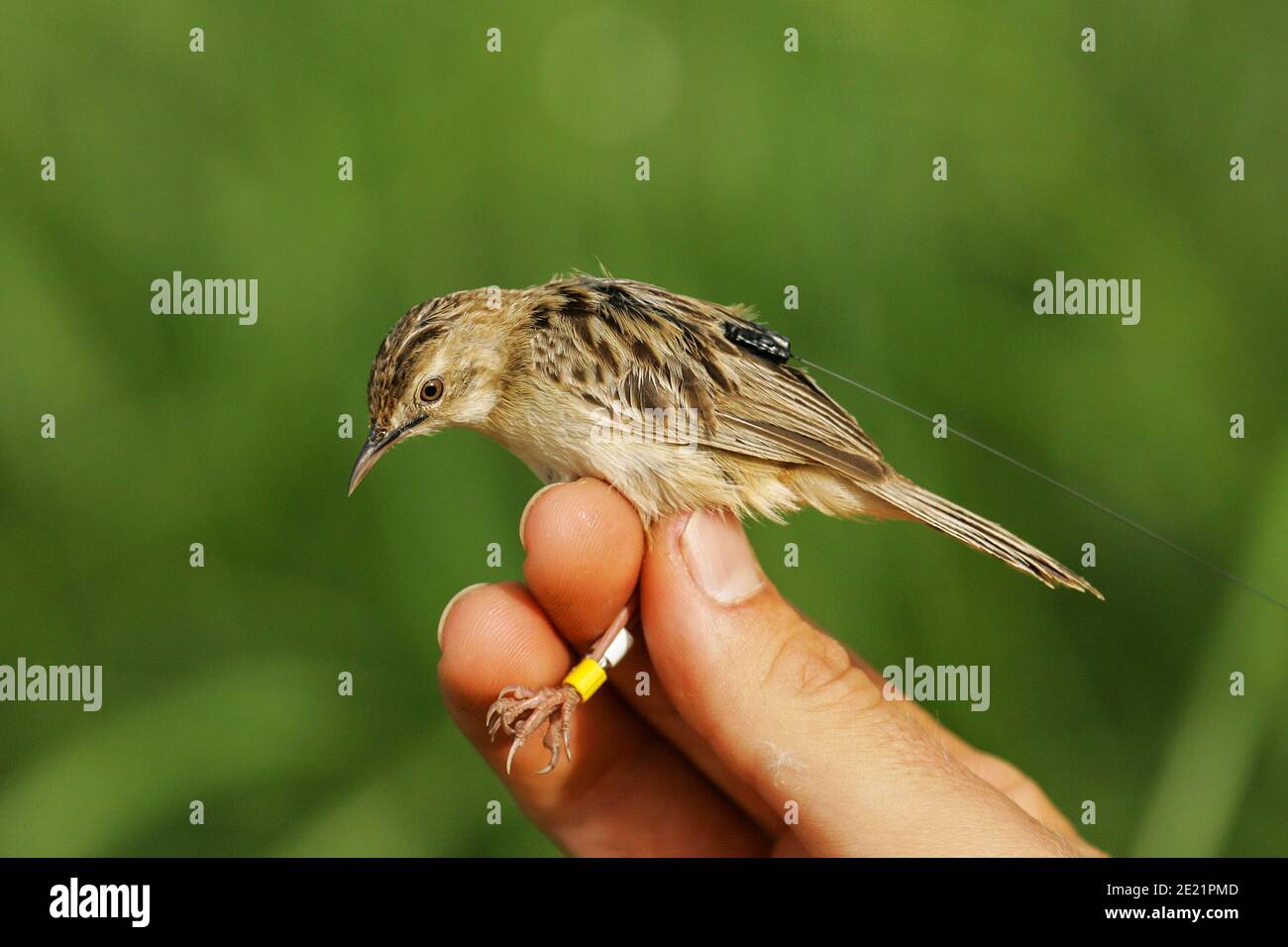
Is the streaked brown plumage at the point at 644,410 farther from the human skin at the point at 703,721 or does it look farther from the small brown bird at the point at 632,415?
the human skin at the point at 703,721

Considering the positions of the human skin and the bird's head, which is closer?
the human skin

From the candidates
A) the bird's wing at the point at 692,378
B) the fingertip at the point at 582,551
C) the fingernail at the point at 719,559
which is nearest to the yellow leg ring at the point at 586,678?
the fingertip at the point at 582,551

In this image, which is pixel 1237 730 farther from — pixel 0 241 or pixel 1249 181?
pixel 0 241

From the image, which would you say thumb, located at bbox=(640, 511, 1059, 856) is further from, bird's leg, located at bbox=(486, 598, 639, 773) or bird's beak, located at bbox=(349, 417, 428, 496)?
bird's beak, located at bbox=(349, 417, 428, 496)

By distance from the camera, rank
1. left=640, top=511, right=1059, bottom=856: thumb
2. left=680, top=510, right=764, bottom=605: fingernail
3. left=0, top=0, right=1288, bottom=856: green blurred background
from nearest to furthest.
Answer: left=640, top=511, right=1059, bottom=856: thumb, left=680, top=510, right=764, bottom=605: fingernail, left=0, top=0, right=1288, bottom=856: green blurred background

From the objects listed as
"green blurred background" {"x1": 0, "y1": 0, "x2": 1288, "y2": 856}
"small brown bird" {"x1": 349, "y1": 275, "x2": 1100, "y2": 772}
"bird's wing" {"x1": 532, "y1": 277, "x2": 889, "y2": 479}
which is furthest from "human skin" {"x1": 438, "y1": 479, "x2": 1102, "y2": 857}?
"green blurred background" {"x1": 0, "y1": 0, "x2": 1288, "y2": 856}

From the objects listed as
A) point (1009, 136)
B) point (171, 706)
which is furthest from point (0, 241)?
point (1009, 136)

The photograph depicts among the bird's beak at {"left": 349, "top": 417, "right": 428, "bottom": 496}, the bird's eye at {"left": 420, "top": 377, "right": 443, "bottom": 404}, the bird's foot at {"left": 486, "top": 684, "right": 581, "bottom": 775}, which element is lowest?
the bird's foot at {"left": 486, "top": 684, "right": 581, "bottom": 775}

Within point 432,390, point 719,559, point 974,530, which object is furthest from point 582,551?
point 974,530
